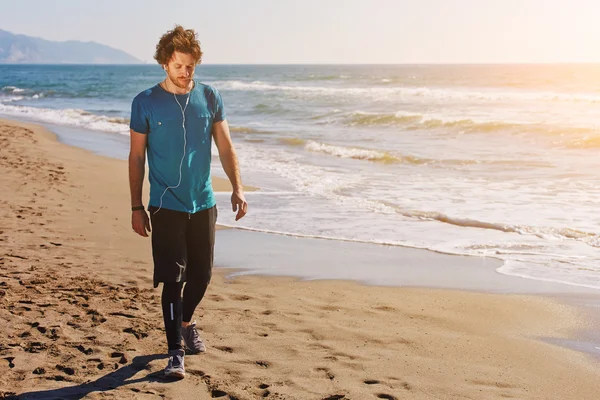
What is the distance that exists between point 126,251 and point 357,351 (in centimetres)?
313

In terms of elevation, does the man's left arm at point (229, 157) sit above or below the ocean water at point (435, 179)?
above

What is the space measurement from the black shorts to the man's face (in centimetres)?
67

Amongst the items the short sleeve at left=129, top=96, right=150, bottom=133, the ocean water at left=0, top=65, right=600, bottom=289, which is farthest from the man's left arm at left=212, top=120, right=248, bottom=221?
the ocean water at left=0, top=65, right=600, bottom=289

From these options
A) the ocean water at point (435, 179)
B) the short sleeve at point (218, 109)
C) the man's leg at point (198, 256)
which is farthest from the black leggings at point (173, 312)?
the ocean water at point (435, 179)

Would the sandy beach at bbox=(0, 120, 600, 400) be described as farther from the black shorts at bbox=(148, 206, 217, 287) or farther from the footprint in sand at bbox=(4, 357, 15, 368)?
the black shorts at bbox=(148, 206, 217, 287)

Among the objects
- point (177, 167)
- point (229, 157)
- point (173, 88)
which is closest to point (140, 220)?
point (177, 167)

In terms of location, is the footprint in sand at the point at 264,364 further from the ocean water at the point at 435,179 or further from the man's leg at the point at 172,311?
the ocean water at the point at 435,179

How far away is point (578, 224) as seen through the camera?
26.2 feet

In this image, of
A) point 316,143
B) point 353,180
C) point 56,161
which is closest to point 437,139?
point 316,143

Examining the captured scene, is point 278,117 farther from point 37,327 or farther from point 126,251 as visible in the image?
point 37,327

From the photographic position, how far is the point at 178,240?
3572 mm

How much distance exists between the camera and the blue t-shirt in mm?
3469

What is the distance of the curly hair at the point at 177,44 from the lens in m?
3.42

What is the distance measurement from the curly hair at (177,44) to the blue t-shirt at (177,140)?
162mm
